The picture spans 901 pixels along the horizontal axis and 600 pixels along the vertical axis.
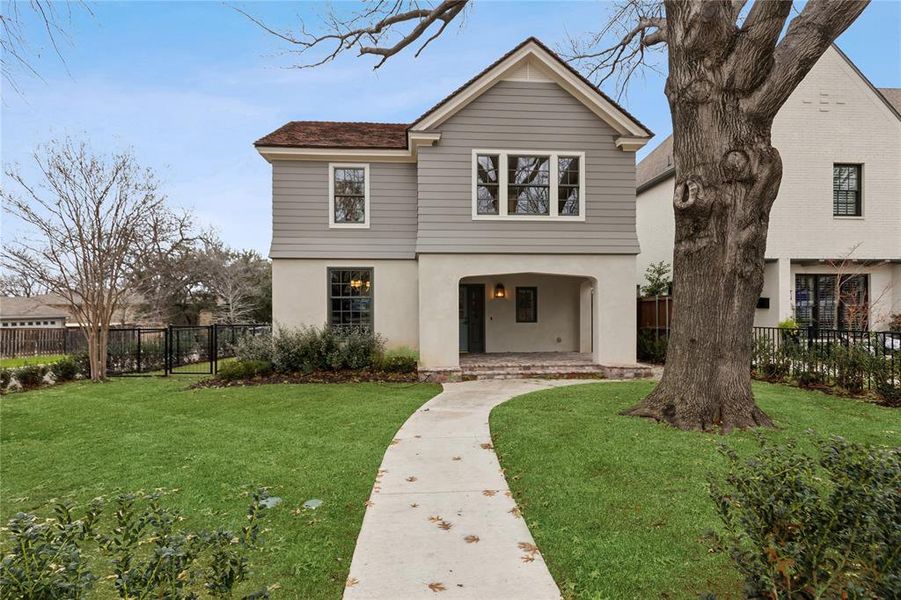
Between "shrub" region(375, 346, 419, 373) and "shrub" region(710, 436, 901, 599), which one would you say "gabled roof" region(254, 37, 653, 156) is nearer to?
"shrub" region(375, 346, 419, 373)

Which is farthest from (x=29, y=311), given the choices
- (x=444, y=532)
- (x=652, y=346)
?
(x=444, y=532)

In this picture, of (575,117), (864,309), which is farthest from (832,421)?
(864,309)

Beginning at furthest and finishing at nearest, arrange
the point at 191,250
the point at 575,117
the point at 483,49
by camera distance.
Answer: the point at 191,250, the point at 483,49, the point at 575,117

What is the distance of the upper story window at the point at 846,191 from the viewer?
1462 centimetres

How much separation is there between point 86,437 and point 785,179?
18625mm

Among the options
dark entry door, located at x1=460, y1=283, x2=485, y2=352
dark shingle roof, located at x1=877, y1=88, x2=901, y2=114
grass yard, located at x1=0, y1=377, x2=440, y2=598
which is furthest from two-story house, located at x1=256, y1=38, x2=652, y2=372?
dark shingle roof, located at x1=877, y1=88, x2=901, y2=114

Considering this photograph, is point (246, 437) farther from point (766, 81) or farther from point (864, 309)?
point (864, 309)

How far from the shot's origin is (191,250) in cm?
2844

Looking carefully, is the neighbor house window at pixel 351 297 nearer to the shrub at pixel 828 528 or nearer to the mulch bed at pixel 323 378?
the mulch bed at pixel 323 378

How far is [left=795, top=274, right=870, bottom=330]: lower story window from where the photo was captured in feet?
48.5

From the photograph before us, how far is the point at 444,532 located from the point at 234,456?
313cm

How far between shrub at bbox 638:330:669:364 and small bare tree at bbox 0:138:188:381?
15.0 metres

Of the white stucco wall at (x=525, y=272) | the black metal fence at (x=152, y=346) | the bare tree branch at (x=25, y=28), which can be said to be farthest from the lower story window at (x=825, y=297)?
the bare tree branch at (x=25, y=28)

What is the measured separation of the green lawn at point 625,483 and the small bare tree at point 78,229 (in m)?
11.2
